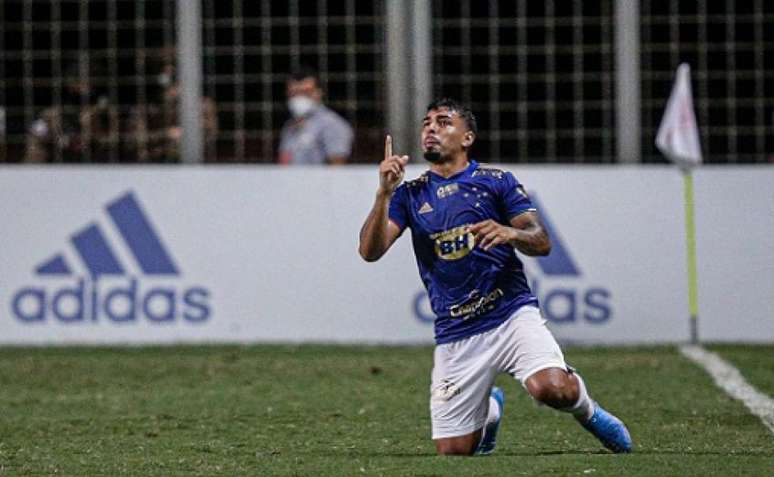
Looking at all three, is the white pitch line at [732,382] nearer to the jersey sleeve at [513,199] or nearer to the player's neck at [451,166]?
the jersey sleeve at [513,199]

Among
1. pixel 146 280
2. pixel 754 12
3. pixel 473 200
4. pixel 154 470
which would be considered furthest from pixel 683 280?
pixel 154 470

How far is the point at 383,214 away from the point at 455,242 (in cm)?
51

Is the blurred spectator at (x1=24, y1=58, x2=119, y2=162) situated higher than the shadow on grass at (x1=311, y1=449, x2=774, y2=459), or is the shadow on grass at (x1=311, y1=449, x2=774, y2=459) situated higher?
the blurred spectator at (x1=24, y1=58, x2=119, y2=162)

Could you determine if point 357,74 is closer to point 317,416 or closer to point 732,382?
point 732,382

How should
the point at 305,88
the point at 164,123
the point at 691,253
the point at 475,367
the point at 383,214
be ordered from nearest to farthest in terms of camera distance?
the point at 383,214, the point at 475,367, the point at 691,253, the point at 305,88, the point at 164,123

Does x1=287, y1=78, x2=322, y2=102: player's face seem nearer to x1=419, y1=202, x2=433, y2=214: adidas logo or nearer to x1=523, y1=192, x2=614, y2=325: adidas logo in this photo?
x1=523, y1=192, x2=614, y2=325: adidas logo

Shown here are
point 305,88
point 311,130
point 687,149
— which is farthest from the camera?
point 311,130

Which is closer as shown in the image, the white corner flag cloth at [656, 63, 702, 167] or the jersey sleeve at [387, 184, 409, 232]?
the jersey sleeve at [387, 184, 409, 232]

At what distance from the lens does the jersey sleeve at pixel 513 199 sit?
10055mm

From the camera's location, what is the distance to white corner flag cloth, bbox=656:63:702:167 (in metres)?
16.8

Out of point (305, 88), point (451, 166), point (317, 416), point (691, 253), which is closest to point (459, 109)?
point (451, 166)

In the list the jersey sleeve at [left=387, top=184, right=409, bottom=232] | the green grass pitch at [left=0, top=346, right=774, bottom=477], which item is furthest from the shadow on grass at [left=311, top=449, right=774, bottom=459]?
the jersey sleeve at [left=387, top=184, right=409, bottom=232]

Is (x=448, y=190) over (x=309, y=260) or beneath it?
over

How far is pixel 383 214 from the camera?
9836 mm
